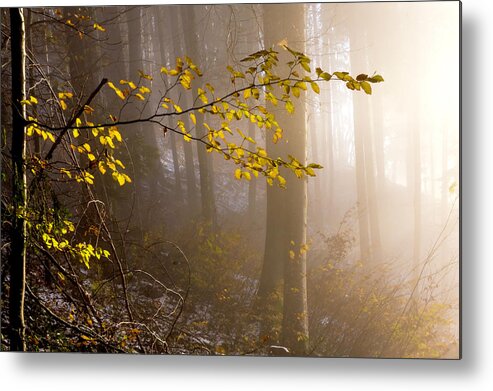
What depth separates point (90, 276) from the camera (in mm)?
3631

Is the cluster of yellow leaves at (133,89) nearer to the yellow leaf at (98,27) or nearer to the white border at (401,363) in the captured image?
the yellow leaf at (98,27)

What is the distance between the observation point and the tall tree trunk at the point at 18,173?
3617 mm

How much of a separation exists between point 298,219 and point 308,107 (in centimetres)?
65

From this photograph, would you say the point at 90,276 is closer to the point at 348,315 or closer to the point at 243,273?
the point at 243,273

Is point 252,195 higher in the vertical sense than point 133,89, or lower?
lower

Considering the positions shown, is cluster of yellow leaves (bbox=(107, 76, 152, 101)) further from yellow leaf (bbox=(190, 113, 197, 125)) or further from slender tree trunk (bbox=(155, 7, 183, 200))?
yellow leaf (bbox=(190, 113, 197, 125))

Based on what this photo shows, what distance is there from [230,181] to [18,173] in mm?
1327

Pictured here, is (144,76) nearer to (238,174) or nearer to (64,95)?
(64,95)

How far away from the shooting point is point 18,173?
365 centimetres

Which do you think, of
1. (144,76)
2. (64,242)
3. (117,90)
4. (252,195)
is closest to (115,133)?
(117,90)

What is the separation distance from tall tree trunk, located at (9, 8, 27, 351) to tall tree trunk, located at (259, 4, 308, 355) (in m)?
1.49

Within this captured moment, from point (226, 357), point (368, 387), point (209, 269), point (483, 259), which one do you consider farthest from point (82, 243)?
point (483, 259)

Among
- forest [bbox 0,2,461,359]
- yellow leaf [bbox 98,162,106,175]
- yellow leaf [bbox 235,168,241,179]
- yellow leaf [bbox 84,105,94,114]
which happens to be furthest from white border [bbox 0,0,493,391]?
yellow leaf [bbox 235,168,241,179]

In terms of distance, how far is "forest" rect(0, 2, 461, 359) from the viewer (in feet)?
11.1
